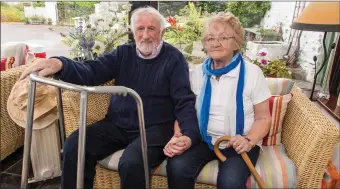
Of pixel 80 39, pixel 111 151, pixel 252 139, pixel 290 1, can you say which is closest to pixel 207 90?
pixel 252 139

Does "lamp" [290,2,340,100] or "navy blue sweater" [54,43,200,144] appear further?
"lamp" [290,2,340,100]

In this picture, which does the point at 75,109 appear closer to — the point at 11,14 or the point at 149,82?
the point at 149,82

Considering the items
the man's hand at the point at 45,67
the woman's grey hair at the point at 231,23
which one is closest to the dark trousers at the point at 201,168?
the woman's grey hair at the point at 231,23

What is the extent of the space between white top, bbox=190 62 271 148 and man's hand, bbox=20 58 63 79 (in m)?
0.79

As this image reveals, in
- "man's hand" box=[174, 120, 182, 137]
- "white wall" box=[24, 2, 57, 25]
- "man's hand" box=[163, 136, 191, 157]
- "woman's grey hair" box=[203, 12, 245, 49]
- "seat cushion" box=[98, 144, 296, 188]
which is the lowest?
"seat cushion" box=[98, 144, 296, 188]

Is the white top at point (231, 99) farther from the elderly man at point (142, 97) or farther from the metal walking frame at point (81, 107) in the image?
the metal walking frame at point (81, 107)

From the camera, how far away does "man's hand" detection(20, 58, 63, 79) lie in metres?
1.31

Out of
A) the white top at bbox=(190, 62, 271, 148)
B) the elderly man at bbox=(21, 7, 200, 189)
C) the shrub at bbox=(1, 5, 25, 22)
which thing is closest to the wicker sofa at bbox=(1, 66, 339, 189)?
the elderly man at bbox=(21, 7, 200, 189)

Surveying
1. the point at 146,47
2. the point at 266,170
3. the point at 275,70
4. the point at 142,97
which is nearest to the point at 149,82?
the point at 142,97

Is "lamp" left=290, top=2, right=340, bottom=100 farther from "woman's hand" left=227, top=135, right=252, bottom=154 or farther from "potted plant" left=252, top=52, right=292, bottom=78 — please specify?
"woman's hand" left=227, top=135, right=252, bottom=154

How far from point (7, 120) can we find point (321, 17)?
7.11ft

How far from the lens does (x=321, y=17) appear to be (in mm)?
1866

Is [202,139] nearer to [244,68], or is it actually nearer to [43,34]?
[244,68]

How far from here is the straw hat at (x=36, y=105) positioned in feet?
5.40
